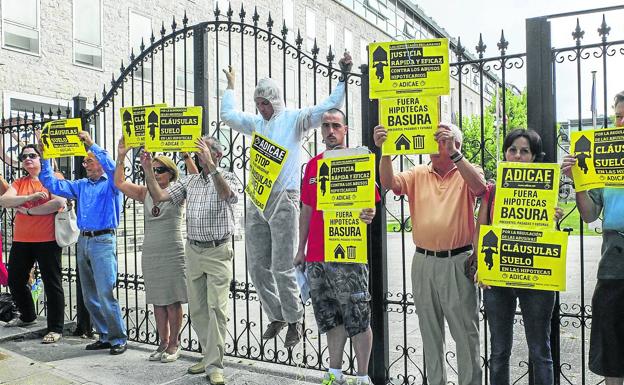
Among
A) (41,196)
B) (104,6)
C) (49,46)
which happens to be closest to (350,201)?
(41,196)

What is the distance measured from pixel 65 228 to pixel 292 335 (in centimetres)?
332

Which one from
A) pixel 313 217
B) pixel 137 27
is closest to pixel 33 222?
pixel 313 217

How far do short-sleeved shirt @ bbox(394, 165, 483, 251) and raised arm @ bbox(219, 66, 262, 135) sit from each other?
5.55 ft

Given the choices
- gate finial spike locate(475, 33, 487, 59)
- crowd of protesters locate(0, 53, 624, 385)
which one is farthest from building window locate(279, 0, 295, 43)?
gate finial spike locate(475, 33, 487, 59)

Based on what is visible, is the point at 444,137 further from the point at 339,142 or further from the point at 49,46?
the point at 49,46

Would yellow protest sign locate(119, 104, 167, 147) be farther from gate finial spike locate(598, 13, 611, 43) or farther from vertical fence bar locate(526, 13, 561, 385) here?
gate finial spike locate(598, 13, 611, 43)

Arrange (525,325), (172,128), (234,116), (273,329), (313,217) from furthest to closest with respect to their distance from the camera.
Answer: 1. (172,128)
2. (234,116)
3. (273,329)
4. (313,217)
5. (525,325)

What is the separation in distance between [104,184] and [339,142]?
9.73ft

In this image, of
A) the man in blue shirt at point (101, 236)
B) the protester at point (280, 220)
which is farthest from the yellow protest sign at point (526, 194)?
the man in blue shirt at point (101, 236)

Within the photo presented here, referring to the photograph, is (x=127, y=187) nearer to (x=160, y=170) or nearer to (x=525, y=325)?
(x=160, y=170)

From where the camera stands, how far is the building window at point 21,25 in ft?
49.8

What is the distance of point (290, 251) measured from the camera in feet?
14.7

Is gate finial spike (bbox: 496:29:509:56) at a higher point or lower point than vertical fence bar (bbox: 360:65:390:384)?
higher

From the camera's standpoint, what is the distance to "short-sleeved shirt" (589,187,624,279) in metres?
3.37
